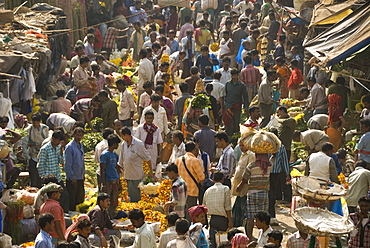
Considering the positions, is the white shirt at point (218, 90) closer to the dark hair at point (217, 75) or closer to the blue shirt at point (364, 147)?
the dark hair at point (217, 75)

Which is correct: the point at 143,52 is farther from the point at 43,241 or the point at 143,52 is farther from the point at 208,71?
the point at 43,241

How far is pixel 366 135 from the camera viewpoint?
11938 millimetres

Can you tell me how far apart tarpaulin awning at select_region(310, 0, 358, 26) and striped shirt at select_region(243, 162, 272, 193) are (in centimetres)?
623

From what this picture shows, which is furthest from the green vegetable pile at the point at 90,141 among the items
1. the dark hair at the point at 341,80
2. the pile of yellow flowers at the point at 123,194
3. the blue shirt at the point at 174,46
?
the blue shirt at the point at 174,46

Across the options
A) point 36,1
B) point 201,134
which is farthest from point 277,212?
point 36,1

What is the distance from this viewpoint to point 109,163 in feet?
36.9

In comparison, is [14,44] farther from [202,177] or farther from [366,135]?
[366,135]

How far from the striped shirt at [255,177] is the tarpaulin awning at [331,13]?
20.4ft

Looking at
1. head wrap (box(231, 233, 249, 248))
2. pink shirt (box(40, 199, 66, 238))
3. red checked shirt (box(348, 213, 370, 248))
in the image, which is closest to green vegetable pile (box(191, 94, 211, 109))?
pink shirt (box(40, 199, 66, 238))

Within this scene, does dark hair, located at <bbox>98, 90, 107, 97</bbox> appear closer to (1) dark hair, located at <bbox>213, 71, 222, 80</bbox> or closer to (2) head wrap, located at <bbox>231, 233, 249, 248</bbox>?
(1) dark hair, located at <bbox>213, 71, 222, 80</bbox>

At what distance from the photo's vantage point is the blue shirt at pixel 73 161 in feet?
38.1

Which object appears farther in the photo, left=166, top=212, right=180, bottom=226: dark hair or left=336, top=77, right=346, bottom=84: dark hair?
left=336, top=77, right=346, bottom=84: dark hair

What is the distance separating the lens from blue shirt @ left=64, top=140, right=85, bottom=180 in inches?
457

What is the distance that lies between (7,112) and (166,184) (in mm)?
3668
